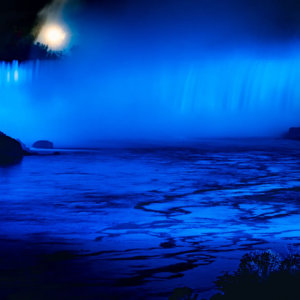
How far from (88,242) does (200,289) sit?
190 cm

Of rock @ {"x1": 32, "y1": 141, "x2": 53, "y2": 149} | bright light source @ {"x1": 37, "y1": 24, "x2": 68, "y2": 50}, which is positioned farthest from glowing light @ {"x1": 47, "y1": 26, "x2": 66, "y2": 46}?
rock @ {"x1": 32, "y1": 141, "x2": 53, "y2": 149}

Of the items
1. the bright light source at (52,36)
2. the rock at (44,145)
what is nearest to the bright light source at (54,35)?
the bright light source at (52,36)

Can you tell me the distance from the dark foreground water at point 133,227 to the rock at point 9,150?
2295mm

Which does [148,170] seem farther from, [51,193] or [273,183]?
[51,193]

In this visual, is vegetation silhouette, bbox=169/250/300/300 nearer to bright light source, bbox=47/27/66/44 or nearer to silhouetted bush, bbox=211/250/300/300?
silhouetted bush, bbox=211/250/300/300

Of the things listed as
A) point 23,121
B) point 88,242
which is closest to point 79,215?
point 88,242

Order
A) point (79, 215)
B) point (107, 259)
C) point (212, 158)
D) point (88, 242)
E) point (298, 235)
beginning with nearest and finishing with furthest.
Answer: point (107, 259) → point (88, 242) → point (298, 235) → point (79, 215) → point (212, 158)

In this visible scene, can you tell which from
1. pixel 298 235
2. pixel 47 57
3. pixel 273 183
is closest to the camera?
pixel 298 235

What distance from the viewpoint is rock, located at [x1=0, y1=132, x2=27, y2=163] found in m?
17.2

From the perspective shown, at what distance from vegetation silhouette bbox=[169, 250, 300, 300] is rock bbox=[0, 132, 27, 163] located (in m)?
12.8

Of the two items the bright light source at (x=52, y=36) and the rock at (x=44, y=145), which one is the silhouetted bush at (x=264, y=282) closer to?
the rock at (x=44, y=145)

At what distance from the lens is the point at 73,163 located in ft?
54.2

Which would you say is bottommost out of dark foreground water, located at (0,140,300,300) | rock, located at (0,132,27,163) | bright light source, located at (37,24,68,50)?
dark foreground water, located at (0,140,300,300)

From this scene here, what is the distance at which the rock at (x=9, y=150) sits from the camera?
17.2 meters
